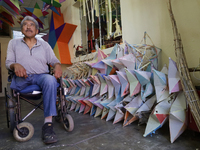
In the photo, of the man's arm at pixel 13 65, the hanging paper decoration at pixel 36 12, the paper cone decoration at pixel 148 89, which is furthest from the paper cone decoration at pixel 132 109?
the hanging paper decoration at pixel 36 12

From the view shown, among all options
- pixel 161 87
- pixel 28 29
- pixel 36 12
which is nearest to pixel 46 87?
pixel 28 29

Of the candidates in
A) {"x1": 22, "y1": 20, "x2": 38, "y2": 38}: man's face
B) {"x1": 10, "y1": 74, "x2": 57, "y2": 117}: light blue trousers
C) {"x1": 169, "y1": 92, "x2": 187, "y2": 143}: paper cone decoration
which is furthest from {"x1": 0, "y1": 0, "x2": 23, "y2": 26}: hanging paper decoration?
{"x1": 169, "y1": 92, "x2": 187, "y2": 143}: paper cone decoration

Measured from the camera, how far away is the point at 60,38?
3.99 m

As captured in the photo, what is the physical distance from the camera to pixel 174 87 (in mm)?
1281

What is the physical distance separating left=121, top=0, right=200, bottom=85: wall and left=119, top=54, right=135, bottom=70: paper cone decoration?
1.33 ft

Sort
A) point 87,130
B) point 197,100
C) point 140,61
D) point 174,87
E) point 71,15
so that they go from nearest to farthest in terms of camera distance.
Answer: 1. point 197,100
2. point 174,87
3. point 87,130
4. point 140,61
5. point 71,15

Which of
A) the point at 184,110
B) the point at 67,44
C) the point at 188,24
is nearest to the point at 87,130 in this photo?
the point at 184,110

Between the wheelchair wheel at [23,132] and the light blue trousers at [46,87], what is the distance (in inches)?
7.7

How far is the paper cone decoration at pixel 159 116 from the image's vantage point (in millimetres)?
1275

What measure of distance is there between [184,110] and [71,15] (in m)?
3.59

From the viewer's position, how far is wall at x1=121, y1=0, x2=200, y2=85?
1.52 m

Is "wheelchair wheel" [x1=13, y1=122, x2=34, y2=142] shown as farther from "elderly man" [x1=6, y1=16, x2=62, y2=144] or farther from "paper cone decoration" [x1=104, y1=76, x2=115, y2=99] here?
"paper cone decoration" [x1=104, y1=76, x2=115, y2=99]

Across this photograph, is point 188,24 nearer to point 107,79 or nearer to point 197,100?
point 197,100

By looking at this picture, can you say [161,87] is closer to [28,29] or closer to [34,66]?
[34,66]
